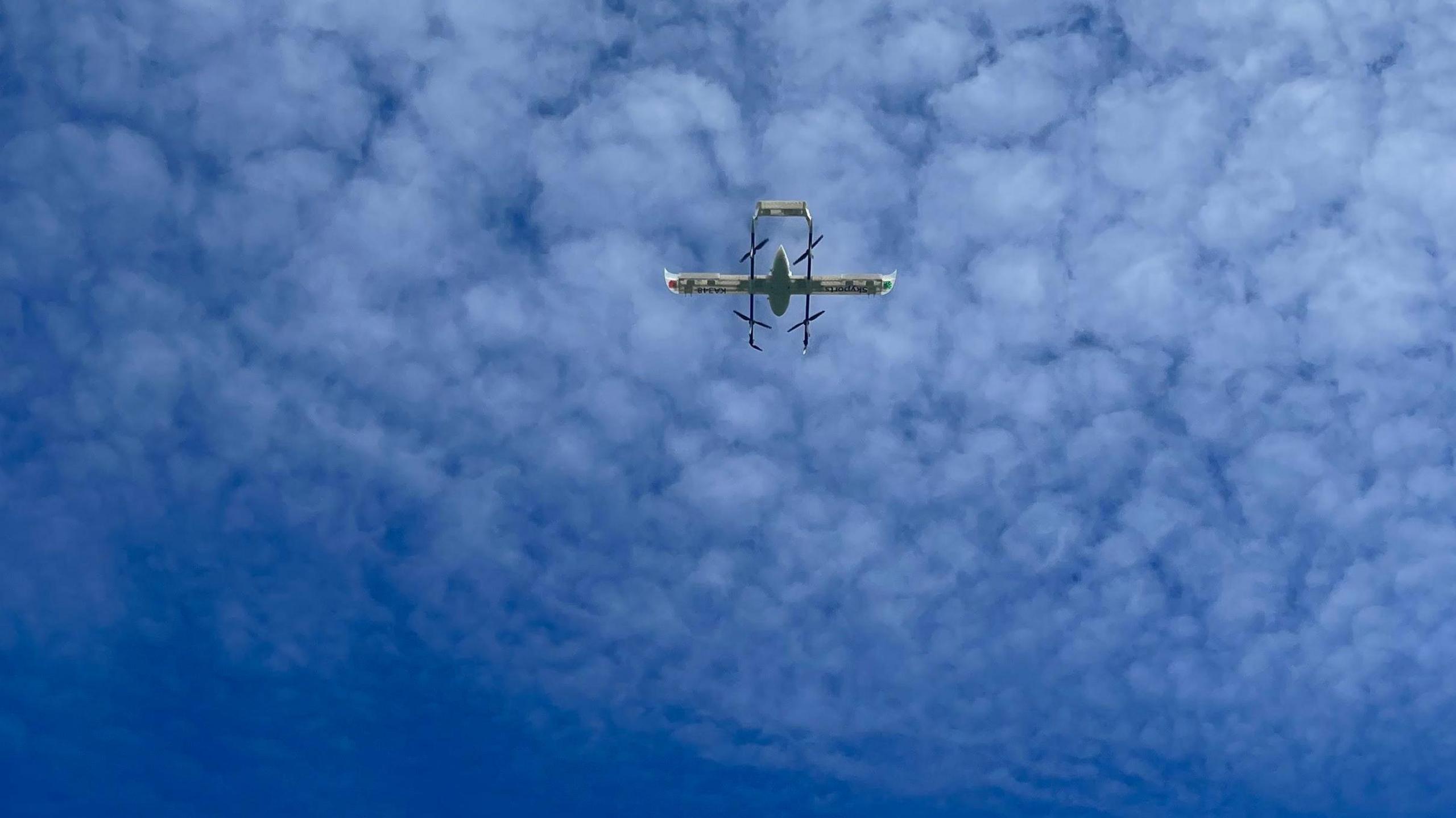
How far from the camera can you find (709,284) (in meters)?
75.5

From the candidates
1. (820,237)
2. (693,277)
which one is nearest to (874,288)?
(820,237)

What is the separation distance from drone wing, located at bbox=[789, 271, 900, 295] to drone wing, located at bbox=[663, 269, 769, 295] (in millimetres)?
2355

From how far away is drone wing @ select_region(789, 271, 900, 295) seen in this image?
7356cm

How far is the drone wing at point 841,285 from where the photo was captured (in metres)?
73.6

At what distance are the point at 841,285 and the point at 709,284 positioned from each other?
8.10 meters

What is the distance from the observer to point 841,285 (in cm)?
7419

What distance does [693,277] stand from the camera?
75.5 metres

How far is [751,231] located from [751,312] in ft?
23.1

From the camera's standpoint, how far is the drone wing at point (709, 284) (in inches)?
2948

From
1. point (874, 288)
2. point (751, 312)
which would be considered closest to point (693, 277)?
point (751, 312)

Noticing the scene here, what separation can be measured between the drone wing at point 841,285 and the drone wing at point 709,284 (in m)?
2.35

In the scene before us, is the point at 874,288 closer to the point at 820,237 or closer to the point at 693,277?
the point at 820,237

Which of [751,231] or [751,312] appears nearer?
[751,231]

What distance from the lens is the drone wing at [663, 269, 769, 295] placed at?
74875 mm
